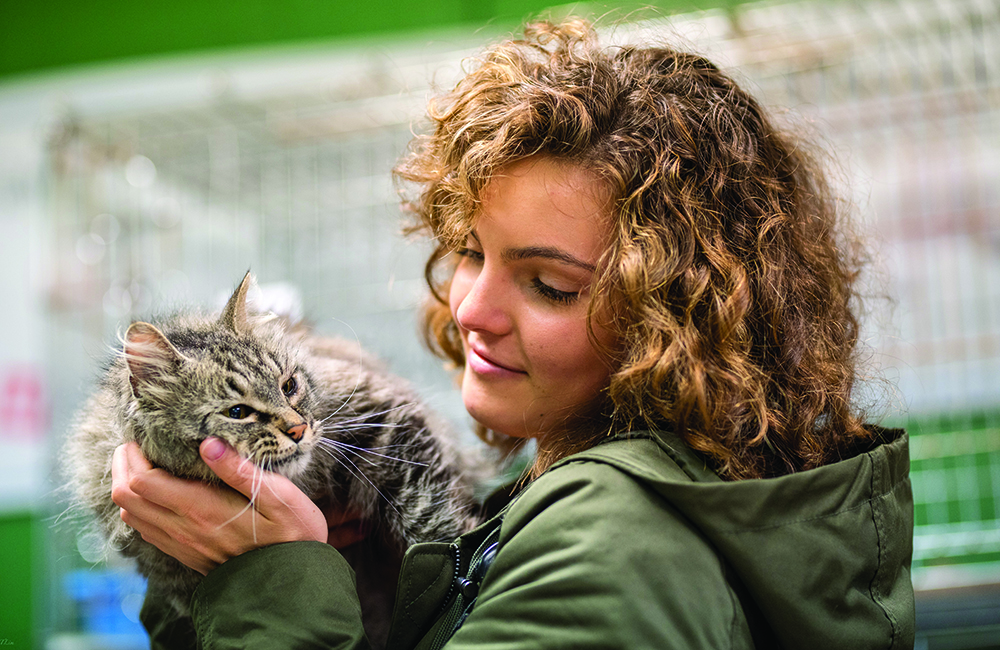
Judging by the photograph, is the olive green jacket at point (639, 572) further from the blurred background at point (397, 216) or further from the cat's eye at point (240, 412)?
the blurred background at point (397, 216)

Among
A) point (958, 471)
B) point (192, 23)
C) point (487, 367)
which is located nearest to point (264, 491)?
point (487, 367)

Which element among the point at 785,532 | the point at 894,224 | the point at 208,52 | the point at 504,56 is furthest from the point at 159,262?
the point at 894,224

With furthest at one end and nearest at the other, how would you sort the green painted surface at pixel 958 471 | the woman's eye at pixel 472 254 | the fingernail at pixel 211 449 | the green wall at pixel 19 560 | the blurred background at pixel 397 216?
the green wall at pixel 19 560
the green painted surface at pixel 958 471
the blurred background at pixel 397 216
the woman's eye at pixel 472 254
the fingernail at pixel 211 449

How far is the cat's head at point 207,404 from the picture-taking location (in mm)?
950

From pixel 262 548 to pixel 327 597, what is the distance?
0.40ft

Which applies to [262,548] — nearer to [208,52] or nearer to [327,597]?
[327,597]

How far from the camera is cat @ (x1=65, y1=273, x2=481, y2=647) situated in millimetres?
959

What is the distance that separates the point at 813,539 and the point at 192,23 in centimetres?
332

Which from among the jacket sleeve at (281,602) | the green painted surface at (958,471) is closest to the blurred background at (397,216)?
the green painted surface at (958,471)

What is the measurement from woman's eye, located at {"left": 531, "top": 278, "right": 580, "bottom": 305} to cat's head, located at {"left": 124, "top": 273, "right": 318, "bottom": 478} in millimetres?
392

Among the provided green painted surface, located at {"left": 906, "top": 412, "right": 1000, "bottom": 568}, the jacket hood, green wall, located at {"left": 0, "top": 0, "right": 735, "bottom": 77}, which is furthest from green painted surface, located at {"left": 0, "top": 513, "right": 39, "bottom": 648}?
green painted surface, located at {"left": 906, "top": 412, "right": 1000, "bottom": 568}

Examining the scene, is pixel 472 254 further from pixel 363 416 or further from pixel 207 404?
pixel 207 404

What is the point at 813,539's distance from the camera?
0.74 meters

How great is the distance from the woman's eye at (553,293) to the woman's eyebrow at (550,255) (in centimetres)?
4
